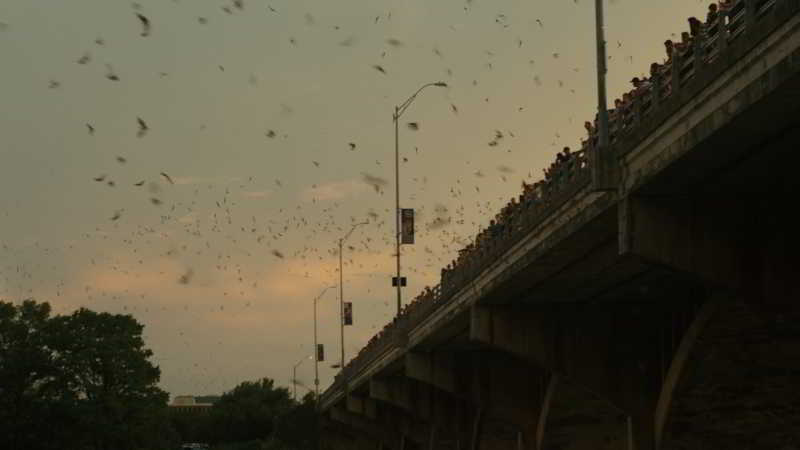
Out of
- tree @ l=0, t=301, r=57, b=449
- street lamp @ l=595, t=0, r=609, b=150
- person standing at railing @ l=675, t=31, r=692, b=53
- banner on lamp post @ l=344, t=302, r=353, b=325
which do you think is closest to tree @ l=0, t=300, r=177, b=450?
tree @ l=0, t=301, r=57, b=449

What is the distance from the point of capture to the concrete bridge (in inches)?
798

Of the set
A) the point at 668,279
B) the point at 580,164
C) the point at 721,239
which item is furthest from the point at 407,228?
the point at 721,239

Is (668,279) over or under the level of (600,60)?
under

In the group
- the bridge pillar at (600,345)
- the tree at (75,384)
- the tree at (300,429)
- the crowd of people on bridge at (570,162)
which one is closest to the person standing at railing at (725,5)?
the crowd of people on bridge at (570,162)

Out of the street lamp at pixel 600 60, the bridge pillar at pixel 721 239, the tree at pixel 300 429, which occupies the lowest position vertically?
the tree at pixel 300 429

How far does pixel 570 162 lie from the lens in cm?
3041

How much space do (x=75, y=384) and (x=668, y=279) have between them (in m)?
68.5

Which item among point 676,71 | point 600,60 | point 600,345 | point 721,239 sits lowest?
point 600,345

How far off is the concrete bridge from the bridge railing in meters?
0.06

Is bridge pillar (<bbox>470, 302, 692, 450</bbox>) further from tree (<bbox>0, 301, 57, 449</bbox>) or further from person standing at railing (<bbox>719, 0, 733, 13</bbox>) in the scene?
tree (<bbox>0, 301, 57, 449</bbox>)

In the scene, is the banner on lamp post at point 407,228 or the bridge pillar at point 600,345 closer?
the bridge pillar at point 600,345

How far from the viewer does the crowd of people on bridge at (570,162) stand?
20828 mm

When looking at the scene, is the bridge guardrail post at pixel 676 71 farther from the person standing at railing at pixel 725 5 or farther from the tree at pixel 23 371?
the tree at pixel 23 371

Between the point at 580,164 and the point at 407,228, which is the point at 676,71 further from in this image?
the point at 407,228
